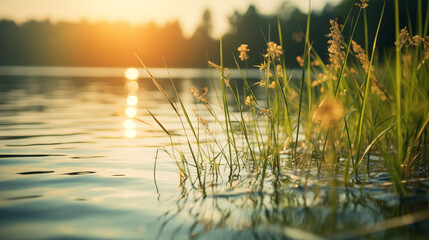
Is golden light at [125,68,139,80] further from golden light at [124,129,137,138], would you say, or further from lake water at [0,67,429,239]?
lake water at [0,67,429,239]

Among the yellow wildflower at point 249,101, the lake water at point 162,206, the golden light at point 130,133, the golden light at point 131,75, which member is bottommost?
the lake water at point 162,206

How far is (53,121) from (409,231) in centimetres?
743

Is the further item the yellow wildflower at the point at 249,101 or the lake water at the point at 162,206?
the yellow wildflower at the point at 249,101

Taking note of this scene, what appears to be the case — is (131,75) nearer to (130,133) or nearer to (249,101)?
(130,133)

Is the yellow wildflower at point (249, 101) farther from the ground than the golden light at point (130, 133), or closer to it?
farther from the ground

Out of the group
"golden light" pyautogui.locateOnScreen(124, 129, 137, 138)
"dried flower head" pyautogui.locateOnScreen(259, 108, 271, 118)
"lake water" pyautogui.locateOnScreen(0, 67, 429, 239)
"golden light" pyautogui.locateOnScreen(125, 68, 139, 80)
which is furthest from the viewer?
"golden light" pyautogui.locateOnScreen(125, 68, 139, 80)

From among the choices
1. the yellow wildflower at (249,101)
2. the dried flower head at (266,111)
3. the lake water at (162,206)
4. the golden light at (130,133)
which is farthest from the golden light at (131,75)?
the dried flower head at (266,111)

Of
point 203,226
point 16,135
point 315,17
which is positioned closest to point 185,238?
point 203,226

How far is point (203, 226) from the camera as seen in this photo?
2.30 meters

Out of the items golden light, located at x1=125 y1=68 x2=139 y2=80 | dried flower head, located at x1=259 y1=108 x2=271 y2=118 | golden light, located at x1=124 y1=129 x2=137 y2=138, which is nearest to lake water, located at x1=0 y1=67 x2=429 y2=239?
dried flower head, located at x1=259 y1=108 x2=271 y2=118

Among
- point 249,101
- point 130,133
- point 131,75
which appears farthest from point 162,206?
point 131,75

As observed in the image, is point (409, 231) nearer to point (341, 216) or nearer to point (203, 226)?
point (341, 216)

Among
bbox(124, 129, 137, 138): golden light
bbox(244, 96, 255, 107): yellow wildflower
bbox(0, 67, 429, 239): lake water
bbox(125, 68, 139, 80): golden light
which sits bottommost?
bbox(0, 67, 429, 239): lake water

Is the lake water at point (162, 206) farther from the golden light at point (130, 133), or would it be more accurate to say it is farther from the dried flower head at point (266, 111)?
the golden light at point (130, 133)
